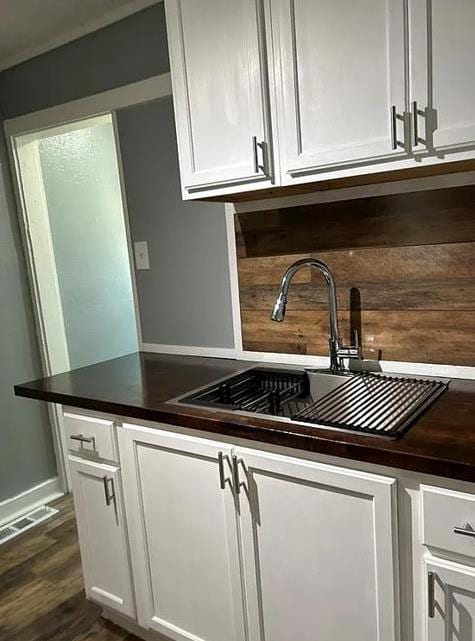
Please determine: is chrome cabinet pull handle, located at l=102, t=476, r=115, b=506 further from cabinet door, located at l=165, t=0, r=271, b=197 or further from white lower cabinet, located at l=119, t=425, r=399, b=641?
cabinet door, located at l=165, t=0, r=271, b=197

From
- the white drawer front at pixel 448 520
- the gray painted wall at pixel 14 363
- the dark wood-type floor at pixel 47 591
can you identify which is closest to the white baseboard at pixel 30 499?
the gray painted wall at pixel 14 363

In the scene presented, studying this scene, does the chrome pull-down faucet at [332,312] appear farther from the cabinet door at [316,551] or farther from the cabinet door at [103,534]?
the cabinet door at [103,534]

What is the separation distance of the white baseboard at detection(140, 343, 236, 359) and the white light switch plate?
35 cm

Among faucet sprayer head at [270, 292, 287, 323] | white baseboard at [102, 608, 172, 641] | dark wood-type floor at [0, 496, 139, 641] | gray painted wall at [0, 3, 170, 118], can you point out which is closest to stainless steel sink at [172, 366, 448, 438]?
faucet sprayer head at [270, 292, 287, 323]

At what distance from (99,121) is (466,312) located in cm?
181

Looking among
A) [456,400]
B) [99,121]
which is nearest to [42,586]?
[456,400]

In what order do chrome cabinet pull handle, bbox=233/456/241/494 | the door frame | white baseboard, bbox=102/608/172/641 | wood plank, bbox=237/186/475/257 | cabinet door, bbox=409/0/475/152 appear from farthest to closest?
the door frame < white baseboard, bbox=102/608/172/641 < wood plank, bbox=237/186/475/257 < chrome cabinet pull handle, bbox=233/456/241/494 < cabinet door, bbox=409/0/475/152

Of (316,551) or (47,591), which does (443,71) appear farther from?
(47,591)

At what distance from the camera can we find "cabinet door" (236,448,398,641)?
122 centimetres

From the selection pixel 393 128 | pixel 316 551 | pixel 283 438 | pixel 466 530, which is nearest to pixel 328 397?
pixel 283 438

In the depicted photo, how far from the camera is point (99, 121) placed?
2426 millimetres

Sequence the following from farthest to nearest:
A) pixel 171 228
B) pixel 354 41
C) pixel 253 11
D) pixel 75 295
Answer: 1. pixel 75 295
2. pixel 171 228
3. pixel 253 11
4. pixel 354 41

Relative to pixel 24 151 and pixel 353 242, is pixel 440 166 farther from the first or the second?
pixel 24 151

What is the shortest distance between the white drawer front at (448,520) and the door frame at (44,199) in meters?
1.55
